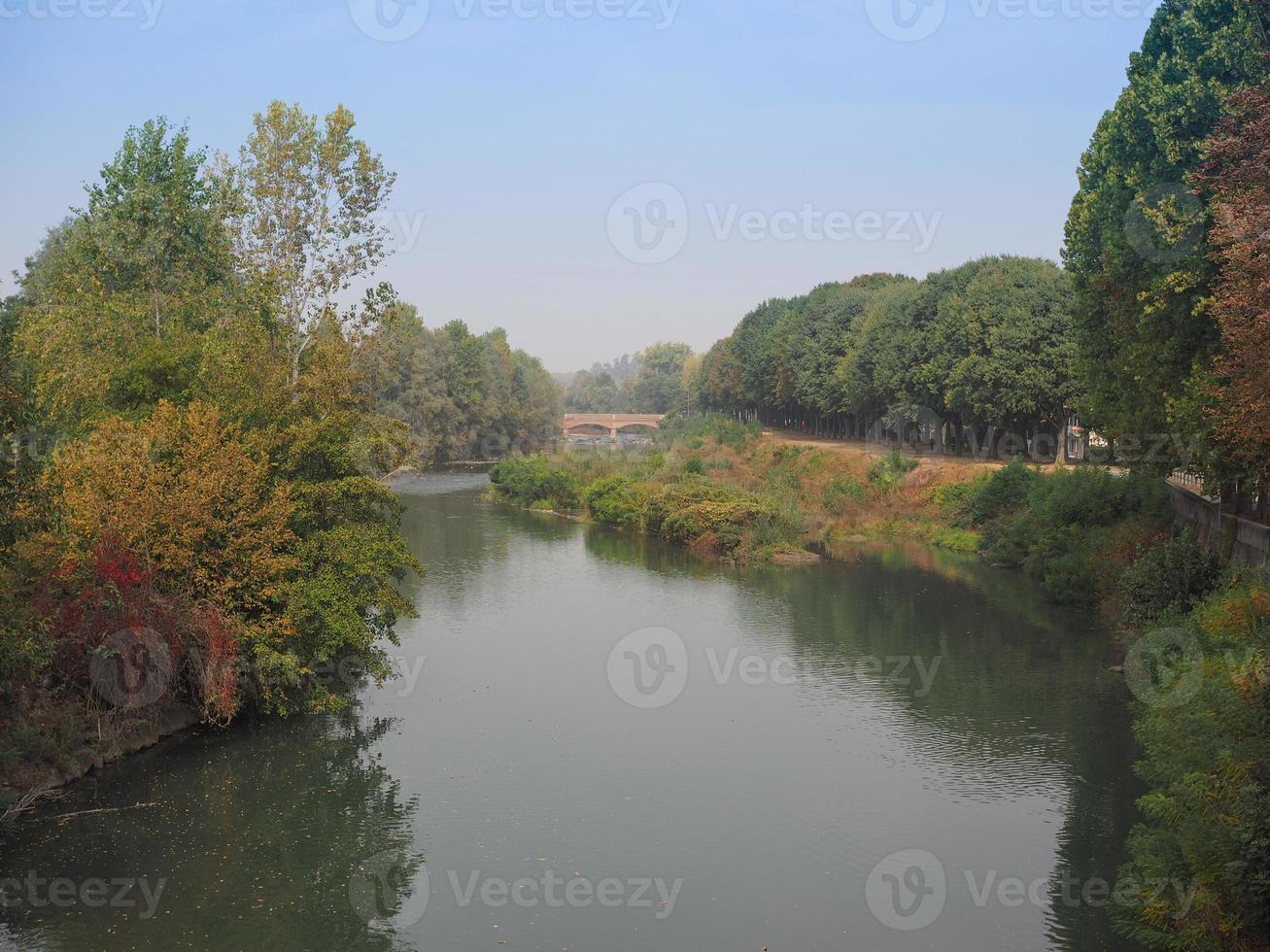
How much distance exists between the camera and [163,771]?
25266mm

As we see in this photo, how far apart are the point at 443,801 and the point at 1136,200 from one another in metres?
23.9

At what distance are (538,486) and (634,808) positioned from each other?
2178 inches

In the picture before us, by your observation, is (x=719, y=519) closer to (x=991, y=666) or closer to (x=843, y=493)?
(x=843, y=493)

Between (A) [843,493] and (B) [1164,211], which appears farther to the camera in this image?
(A) [843,493]

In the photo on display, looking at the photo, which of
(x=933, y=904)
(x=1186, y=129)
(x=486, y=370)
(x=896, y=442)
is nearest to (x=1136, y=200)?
(x=1186, y=129)

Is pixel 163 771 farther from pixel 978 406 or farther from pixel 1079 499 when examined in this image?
pixel 978 406

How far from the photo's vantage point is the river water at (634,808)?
19281 mm

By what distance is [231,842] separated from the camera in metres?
22.1

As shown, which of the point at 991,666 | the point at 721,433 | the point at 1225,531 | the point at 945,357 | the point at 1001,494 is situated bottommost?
the point at 991,666

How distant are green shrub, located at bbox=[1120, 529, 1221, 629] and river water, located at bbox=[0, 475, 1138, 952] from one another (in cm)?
228

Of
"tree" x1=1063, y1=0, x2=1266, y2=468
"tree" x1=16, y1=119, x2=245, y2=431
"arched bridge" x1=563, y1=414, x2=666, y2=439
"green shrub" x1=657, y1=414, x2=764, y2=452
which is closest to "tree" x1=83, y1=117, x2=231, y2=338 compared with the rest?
"tree" x1=16, y1=119, x2=245, y2=431

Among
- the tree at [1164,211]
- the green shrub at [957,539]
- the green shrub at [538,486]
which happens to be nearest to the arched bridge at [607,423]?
the green shrub at [538,486]

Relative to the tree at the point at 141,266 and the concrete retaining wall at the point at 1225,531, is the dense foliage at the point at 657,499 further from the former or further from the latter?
the tree at the point at 141,266

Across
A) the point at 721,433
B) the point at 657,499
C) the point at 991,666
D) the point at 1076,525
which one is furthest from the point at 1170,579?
the point at 721,433
